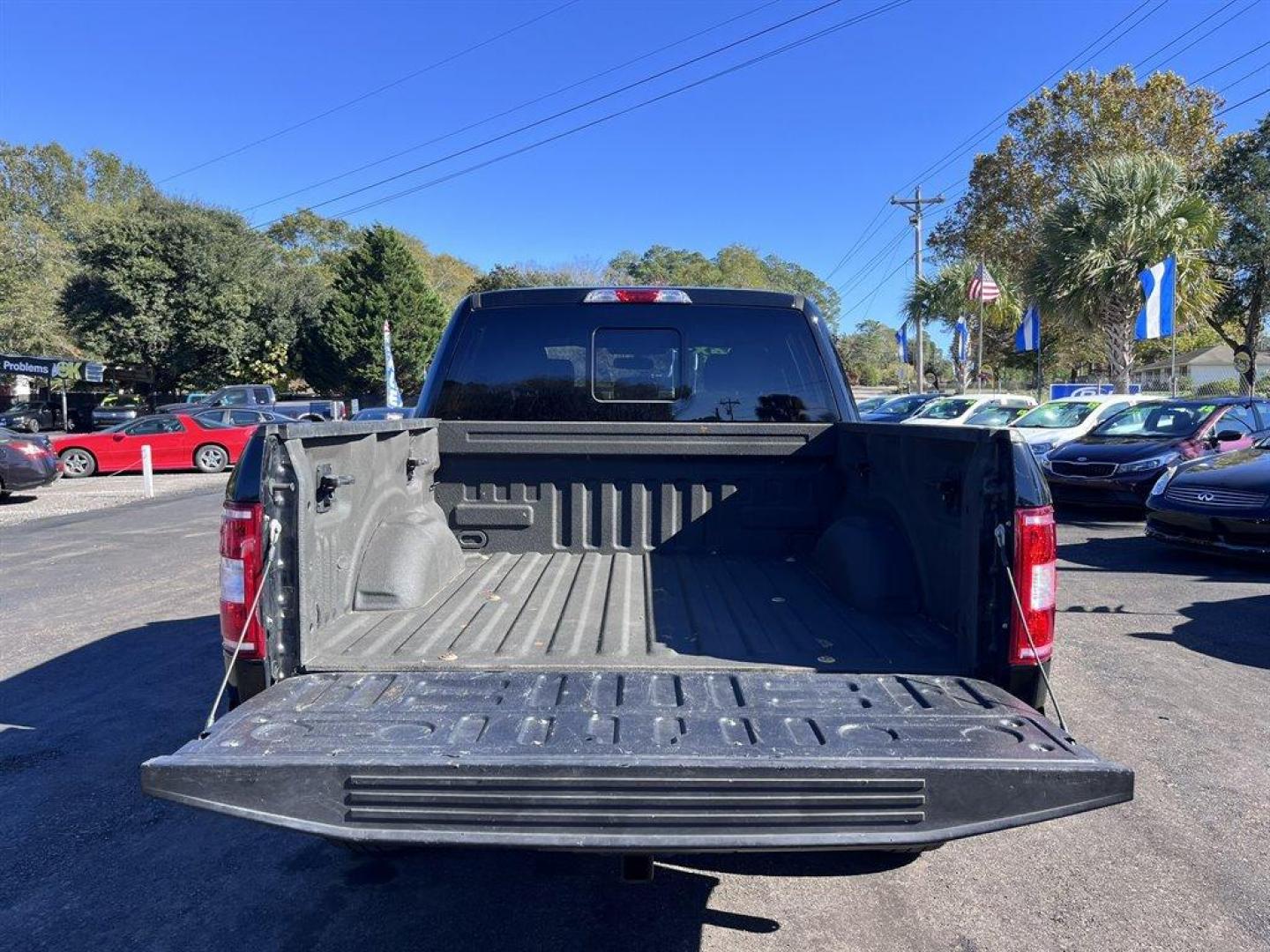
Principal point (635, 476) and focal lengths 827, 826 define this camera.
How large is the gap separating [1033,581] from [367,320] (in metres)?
39.8

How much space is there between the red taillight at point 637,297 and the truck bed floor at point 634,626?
1277 mm

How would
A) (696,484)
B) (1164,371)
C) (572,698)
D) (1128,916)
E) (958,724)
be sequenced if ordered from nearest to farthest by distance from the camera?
(958,724), (572,698), (1128,916), (696,484), (1164,371)

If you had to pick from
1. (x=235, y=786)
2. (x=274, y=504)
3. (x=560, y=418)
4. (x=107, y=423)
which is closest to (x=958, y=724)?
(x=235, y=786)

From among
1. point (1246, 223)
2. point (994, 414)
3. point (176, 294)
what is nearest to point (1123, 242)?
point (994, 414)

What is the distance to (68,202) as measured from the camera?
60.4 meters

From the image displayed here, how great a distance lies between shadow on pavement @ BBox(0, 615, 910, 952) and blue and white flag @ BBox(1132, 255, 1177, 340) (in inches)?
674

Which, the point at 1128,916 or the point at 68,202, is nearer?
the point at 1128,916

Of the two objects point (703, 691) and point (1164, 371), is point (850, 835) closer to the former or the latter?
point (703, 691)

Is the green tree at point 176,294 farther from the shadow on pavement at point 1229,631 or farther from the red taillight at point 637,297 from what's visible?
the shadow on pavement at point 1229,631

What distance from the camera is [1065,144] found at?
3350cm

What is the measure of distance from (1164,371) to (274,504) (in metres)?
63.9

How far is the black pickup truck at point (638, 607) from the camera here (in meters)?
1.98

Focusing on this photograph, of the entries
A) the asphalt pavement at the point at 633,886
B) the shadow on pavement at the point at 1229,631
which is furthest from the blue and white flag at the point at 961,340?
the asphalt pavement at the point at 633,886

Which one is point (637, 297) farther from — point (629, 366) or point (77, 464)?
point (77, 464)
